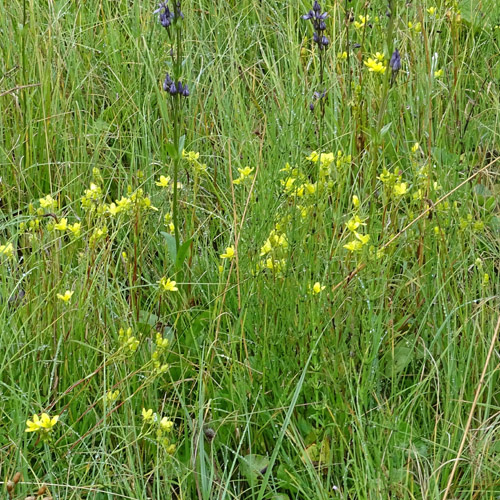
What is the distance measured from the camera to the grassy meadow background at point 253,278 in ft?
5.36

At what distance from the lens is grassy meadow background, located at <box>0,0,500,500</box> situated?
163 cm

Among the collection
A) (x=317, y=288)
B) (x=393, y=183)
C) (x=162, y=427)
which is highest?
(x=393, y=183)

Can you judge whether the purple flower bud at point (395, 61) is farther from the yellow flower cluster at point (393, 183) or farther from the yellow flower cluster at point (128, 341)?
the yellow flower cluster at point (128, 341)

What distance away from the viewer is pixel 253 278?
192 cm

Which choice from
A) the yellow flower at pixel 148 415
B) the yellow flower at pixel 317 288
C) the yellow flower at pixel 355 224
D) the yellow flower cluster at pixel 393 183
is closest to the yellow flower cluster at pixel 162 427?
the yellow flower at pixel 148 415

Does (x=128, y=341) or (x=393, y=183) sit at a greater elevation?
(x=393, y=183)

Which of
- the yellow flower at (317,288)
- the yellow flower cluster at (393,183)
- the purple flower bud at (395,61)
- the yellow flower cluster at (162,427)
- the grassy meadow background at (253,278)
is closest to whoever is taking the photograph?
the yellow flower cluster at (162,427)

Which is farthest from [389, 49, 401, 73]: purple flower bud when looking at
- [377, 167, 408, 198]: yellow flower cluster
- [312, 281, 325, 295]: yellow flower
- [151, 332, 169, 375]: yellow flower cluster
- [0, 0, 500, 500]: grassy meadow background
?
→ [151, 332, 169, 375]: yellow flower cluster

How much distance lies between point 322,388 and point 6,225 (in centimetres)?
102

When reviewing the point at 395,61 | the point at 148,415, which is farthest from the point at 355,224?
the point at 148,415

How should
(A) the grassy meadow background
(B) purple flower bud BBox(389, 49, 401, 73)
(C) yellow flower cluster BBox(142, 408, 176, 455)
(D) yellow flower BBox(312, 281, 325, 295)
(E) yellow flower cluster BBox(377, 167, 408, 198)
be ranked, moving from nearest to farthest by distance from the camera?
(C) yellow flower cluster BBox(142, 408, 176, 455), (A) the grassy meadow background, (D) yellow flower BBox(312, 281, 325, 295), (E) yellow flower cluster BBox(377, 167, 408, 198), (B) purple flower bud BBox(389, 49, 401, 73)

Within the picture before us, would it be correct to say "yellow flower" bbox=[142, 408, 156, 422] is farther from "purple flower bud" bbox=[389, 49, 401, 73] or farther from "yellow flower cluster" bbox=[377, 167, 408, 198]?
"purple flower bud" bbox=[389, 49, 401, 73]

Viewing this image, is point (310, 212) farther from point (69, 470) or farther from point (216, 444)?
point (69, 470)

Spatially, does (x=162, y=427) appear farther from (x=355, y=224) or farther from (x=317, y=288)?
(x=355, y=224)
